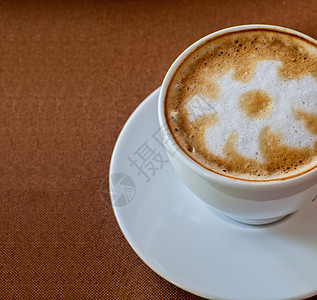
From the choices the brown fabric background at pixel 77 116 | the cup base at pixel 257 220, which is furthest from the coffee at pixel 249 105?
the brown fabric background at pixel 77 116

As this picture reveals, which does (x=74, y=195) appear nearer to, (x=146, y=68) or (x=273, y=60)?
(x=146, y=68)

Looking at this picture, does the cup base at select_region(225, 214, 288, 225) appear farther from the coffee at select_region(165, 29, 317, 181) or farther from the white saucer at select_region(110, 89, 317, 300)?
the coffee at select_region(165, 29, 317, 181)

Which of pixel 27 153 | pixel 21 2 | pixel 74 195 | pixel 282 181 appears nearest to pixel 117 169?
pixel 74 195

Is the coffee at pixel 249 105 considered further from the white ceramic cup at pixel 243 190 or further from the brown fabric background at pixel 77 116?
the brown fabric background at pixel 77 116

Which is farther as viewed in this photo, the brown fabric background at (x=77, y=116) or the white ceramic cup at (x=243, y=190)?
the brown fabric background at (x=77, y=116)

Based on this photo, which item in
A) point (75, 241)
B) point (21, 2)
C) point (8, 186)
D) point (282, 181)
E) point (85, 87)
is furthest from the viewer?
point (21, 2)

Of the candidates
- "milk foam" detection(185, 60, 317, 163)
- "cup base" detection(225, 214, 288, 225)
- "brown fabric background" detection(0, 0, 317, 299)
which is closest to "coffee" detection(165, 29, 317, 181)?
"milk foam" detection(185, 60, 317, 163)

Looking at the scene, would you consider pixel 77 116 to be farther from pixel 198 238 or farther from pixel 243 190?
pixel 243 190
